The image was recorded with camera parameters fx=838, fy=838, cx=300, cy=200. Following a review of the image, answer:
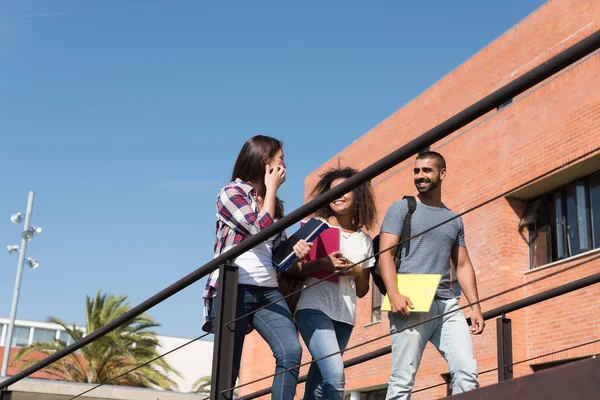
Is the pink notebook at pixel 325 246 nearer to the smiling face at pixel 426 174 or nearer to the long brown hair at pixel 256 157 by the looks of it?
the long brown hair at pixel 256 157

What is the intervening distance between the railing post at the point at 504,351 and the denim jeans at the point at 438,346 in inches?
14.7

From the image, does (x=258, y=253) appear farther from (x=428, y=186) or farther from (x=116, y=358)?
(x=116, y=358)

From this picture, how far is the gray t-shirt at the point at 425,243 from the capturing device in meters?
3.67

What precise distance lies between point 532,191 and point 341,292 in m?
11.0

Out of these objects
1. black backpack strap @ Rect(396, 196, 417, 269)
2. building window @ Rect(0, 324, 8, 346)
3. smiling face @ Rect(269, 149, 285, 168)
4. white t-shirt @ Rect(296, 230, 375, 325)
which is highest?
building window @ Rect(0, 324, 8, 346)

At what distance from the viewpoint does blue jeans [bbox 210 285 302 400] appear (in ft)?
10.8

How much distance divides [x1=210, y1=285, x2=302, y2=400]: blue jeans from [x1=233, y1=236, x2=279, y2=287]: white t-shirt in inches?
1.2

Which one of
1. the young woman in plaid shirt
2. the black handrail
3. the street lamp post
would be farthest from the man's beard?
the street lamp post

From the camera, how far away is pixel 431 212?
12.4 ft

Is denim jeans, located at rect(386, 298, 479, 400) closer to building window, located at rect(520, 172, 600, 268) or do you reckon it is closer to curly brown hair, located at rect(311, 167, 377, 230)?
curly brown hair, located at rect(311, 167, 377, 230)

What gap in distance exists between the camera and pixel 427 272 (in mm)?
3660

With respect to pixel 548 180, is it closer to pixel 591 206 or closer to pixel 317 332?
pixel 591 206

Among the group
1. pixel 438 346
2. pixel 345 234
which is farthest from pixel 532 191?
pixel 438 346

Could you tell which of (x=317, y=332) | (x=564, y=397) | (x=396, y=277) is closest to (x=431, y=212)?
(x=396, y=277)
